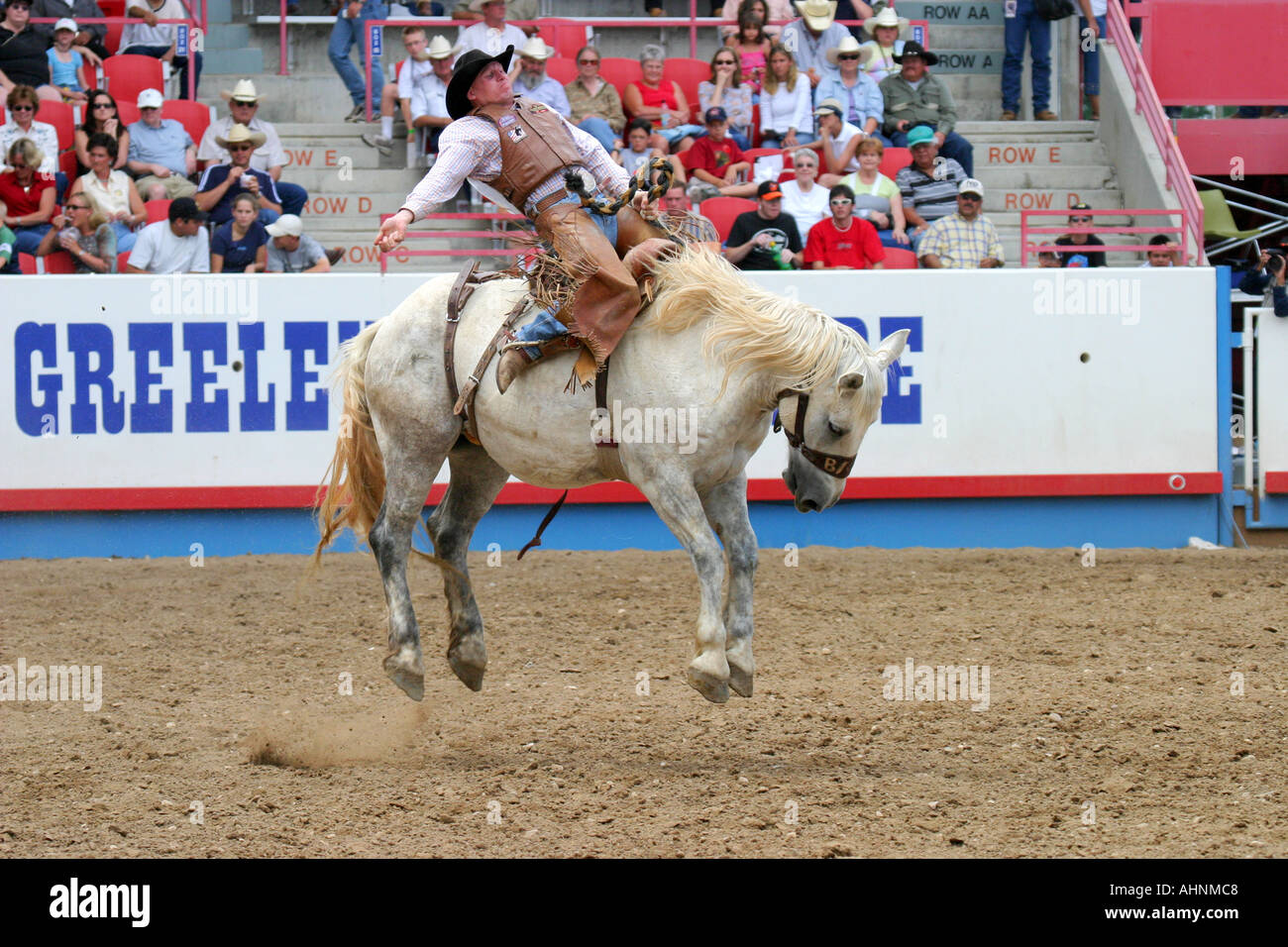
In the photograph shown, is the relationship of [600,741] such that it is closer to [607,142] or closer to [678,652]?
[678,652]

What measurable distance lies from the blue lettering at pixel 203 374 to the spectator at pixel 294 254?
45.9 inches

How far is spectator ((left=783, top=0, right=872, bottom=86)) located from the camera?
43.2 feet

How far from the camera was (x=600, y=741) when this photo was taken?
5.66 meters

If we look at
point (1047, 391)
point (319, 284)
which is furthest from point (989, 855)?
point (319, 284)

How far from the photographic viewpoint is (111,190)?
1138 centimetres

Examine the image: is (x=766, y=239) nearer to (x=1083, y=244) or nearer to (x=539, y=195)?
(x=1083, y=244)

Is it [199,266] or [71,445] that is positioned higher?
[199,266]

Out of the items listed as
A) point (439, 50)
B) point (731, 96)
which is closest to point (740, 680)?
point (731, 96)

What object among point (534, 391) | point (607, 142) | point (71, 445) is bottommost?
point (71, 445)

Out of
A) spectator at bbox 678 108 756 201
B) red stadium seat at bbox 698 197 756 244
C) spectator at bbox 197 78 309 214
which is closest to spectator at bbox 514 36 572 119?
spectator at bbox 678 108 756 201

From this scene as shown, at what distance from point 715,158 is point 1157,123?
3817 millimetres

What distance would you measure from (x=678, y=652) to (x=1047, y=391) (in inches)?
155

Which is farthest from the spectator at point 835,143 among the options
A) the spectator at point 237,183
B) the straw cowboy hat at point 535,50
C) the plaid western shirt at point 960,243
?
the spectator at point 237,183

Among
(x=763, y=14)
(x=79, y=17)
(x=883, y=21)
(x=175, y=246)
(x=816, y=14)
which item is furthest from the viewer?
(x=79, y=17)
